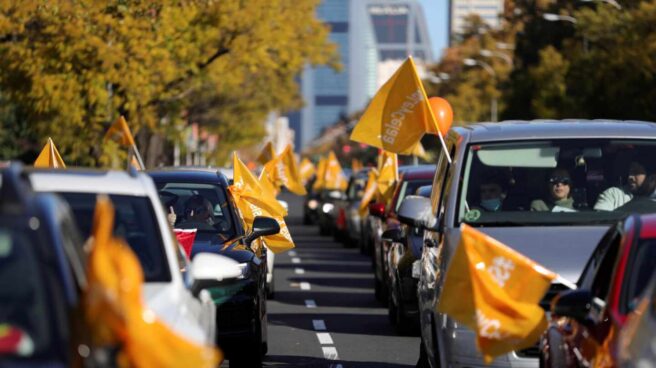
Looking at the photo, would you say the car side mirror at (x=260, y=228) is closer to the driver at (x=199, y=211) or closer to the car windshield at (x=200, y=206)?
the car windshield at (x=200, y=206)

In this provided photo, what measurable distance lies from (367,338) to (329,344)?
609 mm

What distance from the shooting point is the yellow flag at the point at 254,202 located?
1688 cm

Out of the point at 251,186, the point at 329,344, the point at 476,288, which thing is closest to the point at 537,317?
the point at 476,288

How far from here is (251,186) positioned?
17.4 meters

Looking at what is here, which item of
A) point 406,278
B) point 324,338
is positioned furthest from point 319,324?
point 406,278

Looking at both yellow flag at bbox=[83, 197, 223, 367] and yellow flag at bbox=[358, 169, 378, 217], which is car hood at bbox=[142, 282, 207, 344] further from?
yellow flag at bbox=[358, 169, 378, 217]

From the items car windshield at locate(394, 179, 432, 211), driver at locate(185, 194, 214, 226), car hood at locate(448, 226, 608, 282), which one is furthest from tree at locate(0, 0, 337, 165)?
car hood at locate(448, 226, 608, 282)

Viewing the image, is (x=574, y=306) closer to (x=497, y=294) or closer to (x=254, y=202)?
(x=497, y=294)

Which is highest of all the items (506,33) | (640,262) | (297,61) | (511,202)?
(640,262)

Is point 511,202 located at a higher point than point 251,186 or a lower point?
higher

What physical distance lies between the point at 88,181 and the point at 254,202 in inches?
368

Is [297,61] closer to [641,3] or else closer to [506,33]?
[641,3]

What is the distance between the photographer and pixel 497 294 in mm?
8180

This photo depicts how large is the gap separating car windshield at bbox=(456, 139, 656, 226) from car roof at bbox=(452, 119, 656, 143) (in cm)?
5
